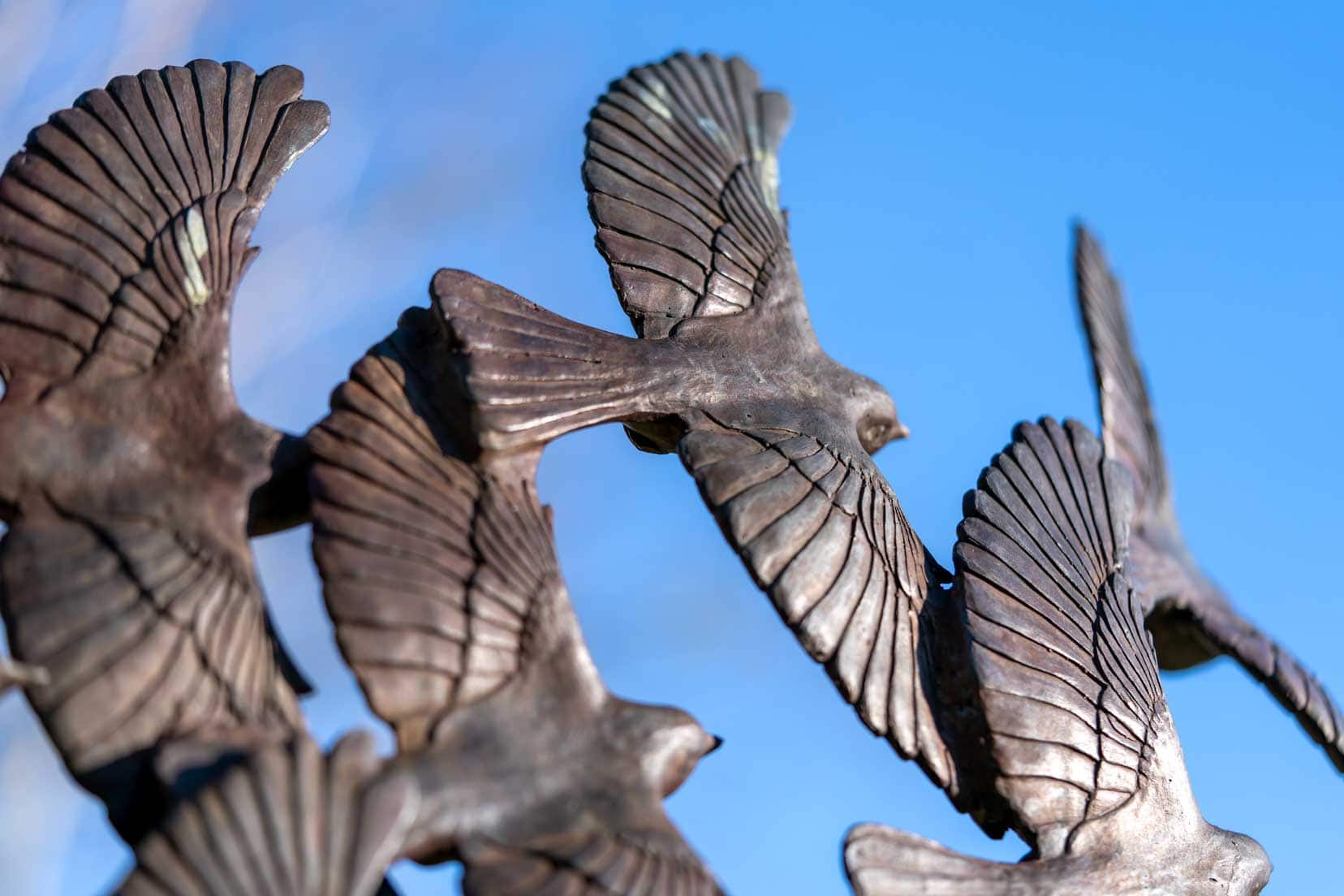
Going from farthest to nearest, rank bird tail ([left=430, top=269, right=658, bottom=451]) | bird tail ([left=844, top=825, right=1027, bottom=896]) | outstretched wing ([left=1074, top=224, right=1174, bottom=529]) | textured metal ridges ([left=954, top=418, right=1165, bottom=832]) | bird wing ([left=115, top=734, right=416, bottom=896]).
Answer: outstretched wing ([left=1074, top=224, right=1174, bottom=529]), textured metal ridges ([left=954, top=418, right=1165, bottom=832]), bird tail ([left=430, top=269, right=658, bottom=451]), bird tail ([left=844, top=825, right=1027, bottom=896]), bird wing ([left=115, top=734, right=416, bottom=896])

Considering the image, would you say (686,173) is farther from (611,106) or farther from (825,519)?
(825,519)

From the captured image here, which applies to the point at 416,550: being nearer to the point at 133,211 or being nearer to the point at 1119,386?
the point at 133,211

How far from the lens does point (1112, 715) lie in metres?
2.49


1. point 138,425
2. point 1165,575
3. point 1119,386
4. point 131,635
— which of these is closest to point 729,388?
point 138,425

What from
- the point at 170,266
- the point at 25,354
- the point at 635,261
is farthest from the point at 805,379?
the point at 25,354

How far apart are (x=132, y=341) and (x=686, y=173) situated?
3.94ft

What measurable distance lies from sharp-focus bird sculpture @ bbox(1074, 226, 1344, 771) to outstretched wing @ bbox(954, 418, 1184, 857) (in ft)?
1.77

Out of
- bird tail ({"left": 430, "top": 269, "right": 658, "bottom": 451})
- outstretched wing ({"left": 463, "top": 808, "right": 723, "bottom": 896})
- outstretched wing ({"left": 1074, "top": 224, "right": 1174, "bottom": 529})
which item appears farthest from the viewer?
outstretched wing ({"left": 1074, "top": 224, "right": 1174, "bottom": 529})

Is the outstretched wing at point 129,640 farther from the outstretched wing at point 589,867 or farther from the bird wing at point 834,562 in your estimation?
the bird wing at point 834,562

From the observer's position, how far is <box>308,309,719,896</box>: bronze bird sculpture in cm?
192

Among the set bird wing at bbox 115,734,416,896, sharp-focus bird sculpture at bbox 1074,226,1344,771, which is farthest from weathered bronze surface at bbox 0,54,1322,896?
sharp-focus bird sculpture at bbox 1074,226,1344,771

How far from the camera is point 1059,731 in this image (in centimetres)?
240

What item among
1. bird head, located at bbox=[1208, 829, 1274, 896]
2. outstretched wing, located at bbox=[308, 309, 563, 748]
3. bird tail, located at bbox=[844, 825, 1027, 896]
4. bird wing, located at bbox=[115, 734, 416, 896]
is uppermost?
outstretched wing, located at bbox=[308, 309, 563, 748]

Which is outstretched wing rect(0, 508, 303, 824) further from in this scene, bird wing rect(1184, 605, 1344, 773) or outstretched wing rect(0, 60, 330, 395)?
bird wing rect(1184, 605, 1344, 773)
